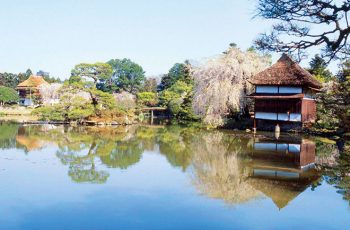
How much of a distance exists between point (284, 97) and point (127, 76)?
45266 mm

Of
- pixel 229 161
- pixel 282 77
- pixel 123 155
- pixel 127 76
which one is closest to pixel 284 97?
pixel 282 77

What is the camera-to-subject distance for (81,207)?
7.75 metres

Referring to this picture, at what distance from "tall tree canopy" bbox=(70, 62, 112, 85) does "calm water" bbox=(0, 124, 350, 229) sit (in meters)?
20.5

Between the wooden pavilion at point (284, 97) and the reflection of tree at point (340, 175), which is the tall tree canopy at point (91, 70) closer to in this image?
the wooden pavilion at point (284, 97)

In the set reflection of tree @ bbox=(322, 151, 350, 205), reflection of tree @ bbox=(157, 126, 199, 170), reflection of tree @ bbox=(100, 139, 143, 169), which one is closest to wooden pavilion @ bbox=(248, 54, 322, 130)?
reflection of tree @ bbox=(157, 126, 199, 170)

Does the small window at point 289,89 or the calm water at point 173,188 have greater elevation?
the small window at point 289,89

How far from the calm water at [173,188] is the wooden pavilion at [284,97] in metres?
8.19

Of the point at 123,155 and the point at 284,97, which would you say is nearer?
the point at 123,155

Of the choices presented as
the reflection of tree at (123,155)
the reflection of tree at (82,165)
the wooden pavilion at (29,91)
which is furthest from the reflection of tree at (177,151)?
the wooden pavilion at (29,91)

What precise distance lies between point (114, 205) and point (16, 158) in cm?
748

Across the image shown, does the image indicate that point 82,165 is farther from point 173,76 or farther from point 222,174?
point 173,76

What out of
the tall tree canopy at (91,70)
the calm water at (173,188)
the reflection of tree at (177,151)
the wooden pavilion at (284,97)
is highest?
A: the tall tree canopy at (91,70)

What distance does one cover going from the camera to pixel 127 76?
6719 centimetres

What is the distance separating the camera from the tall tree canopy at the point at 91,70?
36.9m
